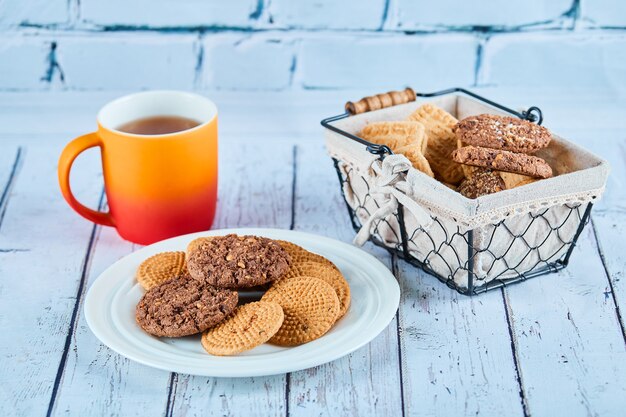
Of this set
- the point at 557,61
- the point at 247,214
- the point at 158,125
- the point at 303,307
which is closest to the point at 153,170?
the point at 158,125

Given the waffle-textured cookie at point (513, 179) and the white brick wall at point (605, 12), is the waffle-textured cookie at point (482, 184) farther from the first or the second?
the white brick wall at point (605, 12)

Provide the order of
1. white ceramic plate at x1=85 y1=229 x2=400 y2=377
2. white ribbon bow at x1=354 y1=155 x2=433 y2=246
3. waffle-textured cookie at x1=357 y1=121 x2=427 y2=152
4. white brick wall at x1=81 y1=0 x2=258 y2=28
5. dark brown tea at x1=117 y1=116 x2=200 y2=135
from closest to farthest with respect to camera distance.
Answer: white ceramic plate at x1=85 y1=229 x2=400 y2=377 < white ribbon bow at x1=354 y1=155 x2=433 y2=246 < waffle-textured cookie at x1=357 y1=121 x2=427 y2=152 < dark brown tea at x1=117 y1=116 x2=200 y2=135 < white brick wall at x1=81 y1=0 x2=258 y2=28

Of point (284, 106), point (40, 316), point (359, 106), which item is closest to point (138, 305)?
point (40, 316)

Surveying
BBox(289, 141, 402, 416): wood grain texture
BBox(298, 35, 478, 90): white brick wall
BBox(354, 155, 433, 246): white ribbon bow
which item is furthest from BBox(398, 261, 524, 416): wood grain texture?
BBox(298, 35, 478, 90): white brick wall

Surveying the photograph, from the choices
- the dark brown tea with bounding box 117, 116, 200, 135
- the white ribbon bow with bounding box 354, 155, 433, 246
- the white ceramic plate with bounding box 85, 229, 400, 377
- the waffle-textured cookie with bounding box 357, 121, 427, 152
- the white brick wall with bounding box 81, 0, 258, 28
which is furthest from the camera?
the white brick wall with bounding box 81, 0, 258, 28

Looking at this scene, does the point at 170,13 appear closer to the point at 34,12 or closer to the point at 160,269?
the point at 34,12

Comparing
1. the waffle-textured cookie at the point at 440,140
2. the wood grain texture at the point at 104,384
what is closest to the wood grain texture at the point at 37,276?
the wood grain texture at the point at 104,384

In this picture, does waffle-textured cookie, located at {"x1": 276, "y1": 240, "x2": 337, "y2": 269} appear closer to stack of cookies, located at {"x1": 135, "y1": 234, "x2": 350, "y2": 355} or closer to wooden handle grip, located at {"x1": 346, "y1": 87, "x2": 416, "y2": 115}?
stack of cookies, located at {"x1": 135, "y1": 234, "x2": 350, "y2": 355}

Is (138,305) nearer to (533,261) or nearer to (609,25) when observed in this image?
(533,261)
